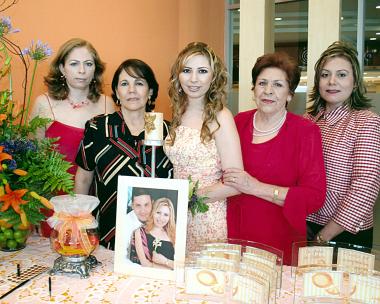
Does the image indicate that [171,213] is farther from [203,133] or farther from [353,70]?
[353,70]

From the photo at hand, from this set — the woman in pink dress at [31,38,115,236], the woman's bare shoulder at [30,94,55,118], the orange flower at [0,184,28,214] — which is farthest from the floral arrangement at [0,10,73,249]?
the woman's bare shoulder at [30,94,55,118]

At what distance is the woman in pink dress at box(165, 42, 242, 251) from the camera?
1.71 meters

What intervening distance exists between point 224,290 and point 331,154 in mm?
1075

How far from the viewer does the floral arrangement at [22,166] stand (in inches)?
49.8

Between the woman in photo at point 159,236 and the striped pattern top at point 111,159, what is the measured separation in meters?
0.46

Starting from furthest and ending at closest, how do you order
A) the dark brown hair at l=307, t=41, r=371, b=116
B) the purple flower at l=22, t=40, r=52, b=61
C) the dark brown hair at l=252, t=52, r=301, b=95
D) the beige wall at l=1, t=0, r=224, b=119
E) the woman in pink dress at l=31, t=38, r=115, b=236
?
the beige wall at l=1, t=0, r=224, b=119 < the woman in pink dress at l=31, t=38, r=115, b=236 < the dark brown hair at l=307, t=41, r=371, b=116 < the dark brown hair at l=252, t=52, r=301, b=95 < the purple flower at l=22, t=40, r=52, b=61

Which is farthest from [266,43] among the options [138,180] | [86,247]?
[86,247]

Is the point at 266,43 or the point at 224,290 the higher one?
the point at 266,43

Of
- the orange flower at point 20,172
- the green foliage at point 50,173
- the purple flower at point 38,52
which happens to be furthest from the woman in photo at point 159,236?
the purple flower at point 38,52

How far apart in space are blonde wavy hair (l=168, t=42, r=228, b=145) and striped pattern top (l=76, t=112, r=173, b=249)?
0.43 ft

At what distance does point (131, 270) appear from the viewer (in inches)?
51.9

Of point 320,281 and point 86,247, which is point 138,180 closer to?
point 86,247

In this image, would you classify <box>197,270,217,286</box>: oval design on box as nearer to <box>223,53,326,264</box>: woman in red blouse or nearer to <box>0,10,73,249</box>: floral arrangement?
<box>0,10,73,249</box>: floral arrangement

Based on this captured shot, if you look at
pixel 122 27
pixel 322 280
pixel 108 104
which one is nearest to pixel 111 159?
pixel 108 104
